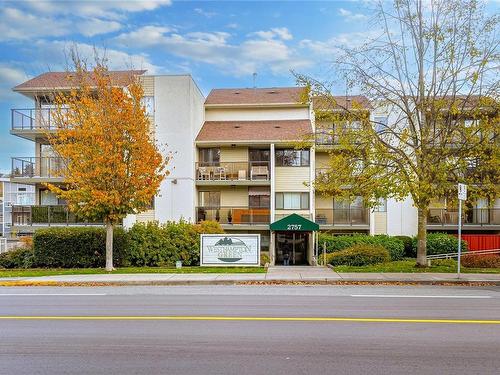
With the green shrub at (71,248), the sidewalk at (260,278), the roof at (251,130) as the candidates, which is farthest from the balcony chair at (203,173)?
the sidewalk at (260,278)

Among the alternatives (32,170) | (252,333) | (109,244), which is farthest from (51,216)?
(252,333)

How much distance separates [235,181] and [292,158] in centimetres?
470

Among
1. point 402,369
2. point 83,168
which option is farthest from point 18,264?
point 402,369

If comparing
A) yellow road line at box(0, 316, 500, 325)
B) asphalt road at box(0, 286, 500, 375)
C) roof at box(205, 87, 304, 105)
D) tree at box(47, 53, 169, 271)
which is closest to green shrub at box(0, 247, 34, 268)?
tree at box(47, 53, 169, 271)

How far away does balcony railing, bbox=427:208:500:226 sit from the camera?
31062 mm

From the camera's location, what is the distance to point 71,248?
67.6ft

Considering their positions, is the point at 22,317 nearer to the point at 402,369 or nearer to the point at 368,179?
the point at 402,369

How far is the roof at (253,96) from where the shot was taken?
1344 inches

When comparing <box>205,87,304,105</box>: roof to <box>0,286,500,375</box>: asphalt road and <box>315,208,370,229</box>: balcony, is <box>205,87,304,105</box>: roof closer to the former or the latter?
<box>315,208,370,229</box>: balcony

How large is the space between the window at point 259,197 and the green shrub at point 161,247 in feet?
37.9

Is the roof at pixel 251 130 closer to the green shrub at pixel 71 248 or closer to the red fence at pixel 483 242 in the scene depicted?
the green shrub at pixel 71 248

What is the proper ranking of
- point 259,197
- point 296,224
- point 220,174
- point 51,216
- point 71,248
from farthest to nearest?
point 259,197 < point 220,174 < point 51,216 < point 296,224 < point 71,248

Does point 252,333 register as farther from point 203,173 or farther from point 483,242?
point 483,242

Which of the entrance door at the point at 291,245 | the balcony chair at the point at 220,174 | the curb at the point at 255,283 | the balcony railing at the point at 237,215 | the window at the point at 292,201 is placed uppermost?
the balcony chair at the point at 220,174
